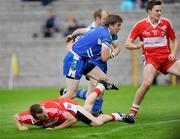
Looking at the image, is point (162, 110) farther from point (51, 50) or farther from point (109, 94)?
point (51, 50)

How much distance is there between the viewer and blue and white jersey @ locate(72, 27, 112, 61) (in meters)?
15.5

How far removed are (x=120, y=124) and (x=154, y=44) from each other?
6.57 feet

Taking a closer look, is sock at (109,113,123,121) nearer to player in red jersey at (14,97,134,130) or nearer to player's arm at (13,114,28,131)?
player in red jersey at (14,97,134,130)

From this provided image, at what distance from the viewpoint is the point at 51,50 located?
→ 117 ft

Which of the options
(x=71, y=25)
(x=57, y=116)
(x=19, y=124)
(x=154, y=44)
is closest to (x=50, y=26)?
(x=71, y=25)

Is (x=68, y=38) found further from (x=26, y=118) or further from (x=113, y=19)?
(x=26, y=118)

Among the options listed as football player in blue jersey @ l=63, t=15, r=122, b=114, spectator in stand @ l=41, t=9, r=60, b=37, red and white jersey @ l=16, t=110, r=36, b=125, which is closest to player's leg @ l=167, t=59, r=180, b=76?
football player in blue jersey @ l=63, t=15, r=122, b=114

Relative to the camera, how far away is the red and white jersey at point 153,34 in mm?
16172

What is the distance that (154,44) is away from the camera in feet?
53.3

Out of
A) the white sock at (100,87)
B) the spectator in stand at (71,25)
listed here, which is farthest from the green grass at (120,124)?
the spectator in stand at (71,25)

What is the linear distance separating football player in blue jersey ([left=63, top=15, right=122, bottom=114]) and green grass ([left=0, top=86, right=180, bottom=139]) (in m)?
0.92

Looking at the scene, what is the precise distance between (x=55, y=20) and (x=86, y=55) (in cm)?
2036

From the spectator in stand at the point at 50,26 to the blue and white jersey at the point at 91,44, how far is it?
19622 millimetres

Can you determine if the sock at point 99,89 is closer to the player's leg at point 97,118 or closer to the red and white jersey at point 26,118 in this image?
the player's leg at point 97,118
